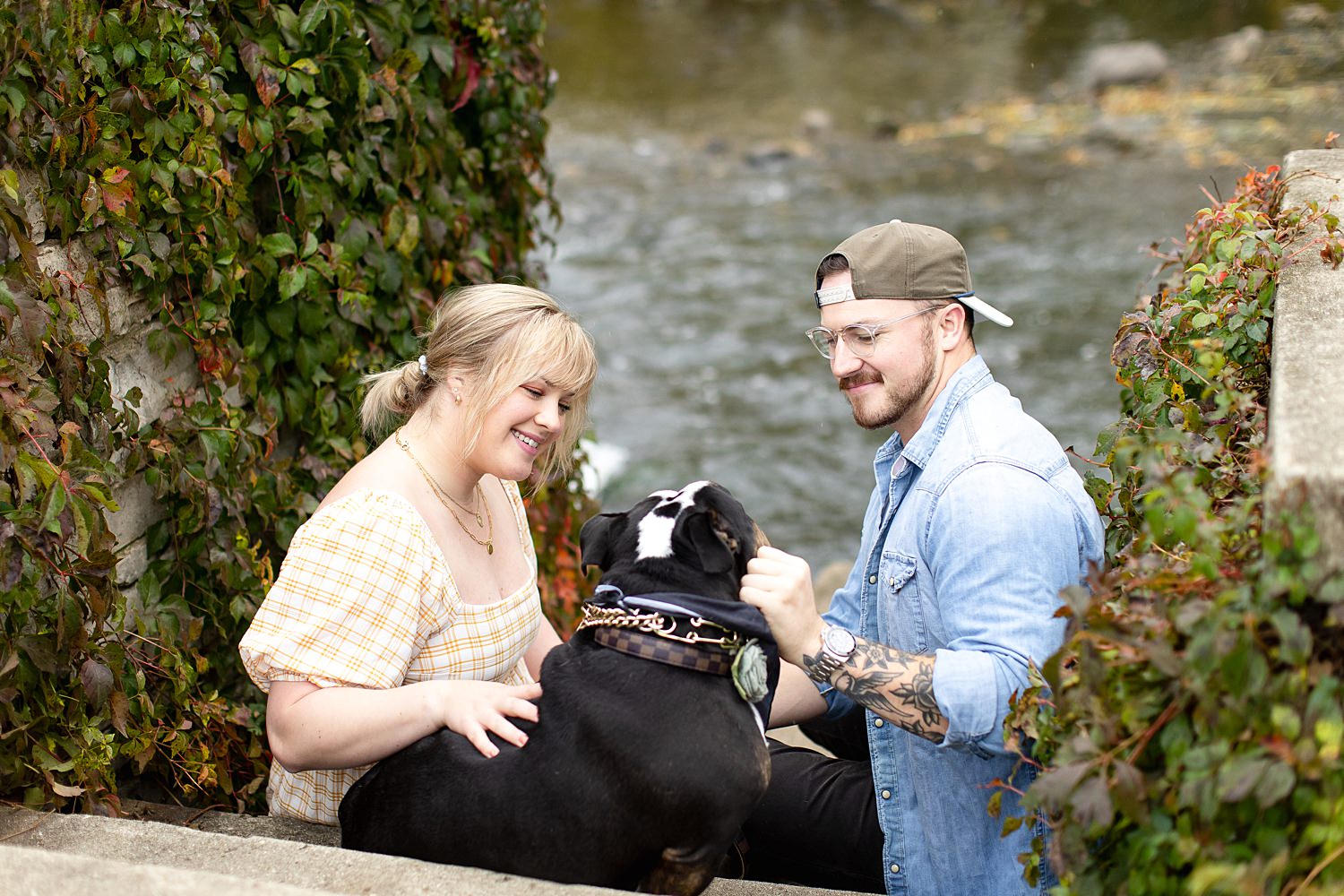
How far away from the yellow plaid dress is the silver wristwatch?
0.85 meters

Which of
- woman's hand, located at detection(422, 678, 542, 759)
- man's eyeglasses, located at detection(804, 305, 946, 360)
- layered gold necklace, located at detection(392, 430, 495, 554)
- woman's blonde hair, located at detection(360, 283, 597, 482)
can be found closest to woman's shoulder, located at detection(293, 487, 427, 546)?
layered gold necklace, located at detection(392, 430, 495, 554)

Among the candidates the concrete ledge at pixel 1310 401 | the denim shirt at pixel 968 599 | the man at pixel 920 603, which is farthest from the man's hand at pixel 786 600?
the concrete ledge at pixel 1310 401

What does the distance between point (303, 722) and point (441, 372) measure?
93cm

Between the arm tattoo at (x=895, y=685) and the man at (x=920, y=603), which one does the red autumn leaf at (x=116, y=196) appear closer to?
the man at (x=920, y=603)

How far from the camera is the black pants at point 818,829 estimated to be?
330cm

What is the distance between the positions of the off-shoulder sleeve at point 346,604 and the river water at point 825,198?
3.27m

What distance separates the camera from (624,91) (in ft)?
63.9

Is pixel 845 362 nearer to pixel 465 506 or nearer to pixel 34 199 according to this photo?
pixel 465 506

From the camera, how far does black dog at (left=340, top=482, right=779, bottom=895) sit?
261 cm

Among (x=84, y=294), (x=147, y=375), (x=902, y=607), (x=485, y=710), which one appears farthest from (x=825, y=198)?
(x=485, y=710)

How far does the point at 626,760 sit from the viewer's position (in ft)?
8.51

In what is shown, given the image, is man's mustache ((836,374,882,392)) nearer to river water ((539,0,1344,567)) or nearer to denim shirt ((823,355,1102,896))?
denim shirt ((823,355,1102,896))

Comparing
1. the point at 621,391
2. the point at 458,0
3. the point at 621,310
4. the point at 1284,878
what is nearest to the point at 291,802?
the point at 1284,878

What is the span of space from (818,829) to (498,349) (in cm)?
148
